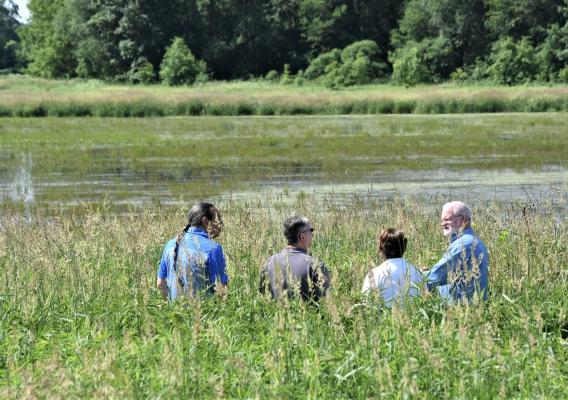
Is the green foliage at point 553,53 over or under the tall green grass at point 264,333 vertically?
under

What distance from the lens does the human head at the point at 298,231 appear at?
7.30 meters

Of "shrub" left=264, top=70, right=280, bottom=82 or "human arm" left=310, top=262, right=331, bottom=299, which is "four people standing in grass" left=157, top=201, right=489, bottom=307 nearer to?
"human arm" left=310, top=262, right=331, bottom=299

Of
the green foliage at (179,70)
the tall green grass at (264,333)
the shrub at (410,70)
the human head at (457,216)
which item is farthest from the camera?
the green foliage at (179,70)

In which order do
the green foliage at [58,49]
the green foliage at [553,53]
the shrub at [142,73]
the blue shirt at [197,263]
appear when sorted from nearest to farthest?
the blue shirt at [197,263] < the green foliage at [553,53] < the shrub at [142,73] < the green foliage at [58,49]

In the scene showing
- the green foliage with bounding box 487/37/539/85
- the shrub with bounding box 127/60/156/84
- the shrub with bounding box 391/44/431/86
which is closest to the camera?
the green foliage with bounding box 487/37/539/85

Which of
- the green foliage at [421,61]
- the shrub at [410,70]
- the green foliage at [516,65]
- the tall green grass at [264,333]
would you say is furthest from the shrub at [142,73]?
the tall green grass at [264,333]

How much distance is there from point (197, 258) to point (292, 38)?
3346 inches

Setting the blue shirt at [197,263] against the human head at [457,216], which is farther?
the human head at [457,216]

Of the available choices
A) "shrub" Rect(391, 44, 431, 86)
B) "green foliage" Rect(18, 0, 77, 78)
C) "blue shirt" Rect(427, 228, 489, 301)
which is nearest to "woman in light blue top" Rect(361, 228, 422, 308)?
"blue shirt" Rect(427, 228, 489, 301)

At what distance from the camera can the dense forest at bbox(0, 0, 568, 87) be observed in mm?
78438

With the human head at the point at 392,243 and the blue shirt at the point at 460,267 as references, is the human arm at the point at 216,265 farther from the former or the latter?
the blue shirt at the point at 460,267

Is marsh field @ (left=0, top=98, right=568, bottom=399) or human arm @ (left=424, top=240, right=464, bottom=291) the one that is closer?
marsh field @ (left=0, top=98, right=568, bottom=399)

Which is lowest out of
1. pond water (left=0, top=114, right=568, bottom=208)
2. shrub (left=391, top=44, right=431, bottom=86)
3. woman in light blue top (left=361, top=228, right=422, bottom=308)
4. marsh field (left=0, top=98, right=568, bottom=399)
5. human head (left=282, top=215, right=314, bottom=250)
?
shrub (left=391, top=44, right=431, bottom=86)

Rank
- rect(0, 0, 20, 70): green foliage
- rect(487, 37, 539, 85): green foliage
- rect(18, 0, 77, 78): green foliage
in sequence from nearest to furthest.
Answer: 1. rect(487, 37, 539, 85): green foliage
2. rect(18, 0, 77, 78): green foliage
3. rect(0, 0, 20, 70): green foliage
